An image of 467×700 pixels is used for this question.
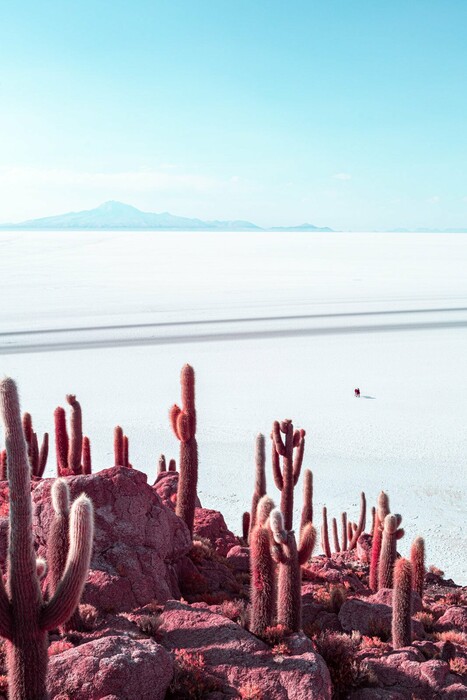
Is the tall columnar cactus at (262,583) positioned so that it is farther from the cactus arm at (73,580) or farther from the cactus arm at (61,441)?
the cactus arm at (61,441)

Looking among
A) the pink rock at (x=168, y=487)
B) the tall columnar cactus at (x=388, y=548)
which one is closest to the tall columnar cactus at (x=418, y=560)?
the tall columnar cactus at (x=388, y=548)

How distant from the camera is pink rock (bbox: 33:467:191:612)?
317 inches

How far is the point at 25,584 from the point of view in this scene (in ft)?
17.2

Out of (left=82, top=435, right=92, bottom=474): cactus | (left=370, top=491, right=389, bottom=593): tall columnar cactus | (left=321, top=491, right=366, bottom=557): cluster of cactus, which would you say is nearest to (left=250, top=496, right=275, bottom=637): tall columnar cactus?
(left=370, top=491, right=389, bottom=593): tall columnar cactus

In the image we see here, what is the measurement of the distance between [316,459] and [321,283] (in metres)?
58.6

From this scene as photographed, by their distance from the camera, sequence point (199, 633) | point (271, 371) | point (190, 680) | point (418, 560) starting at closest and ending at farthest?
1. point (190, 680)
2. point (199, 633)
3. point (418, 560)
4. point (271, 371)

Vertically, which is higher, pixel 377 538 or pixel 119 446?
pixel 119 446

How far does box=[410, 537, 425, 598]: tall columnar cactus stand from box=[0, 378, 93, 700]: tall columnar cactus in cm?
605

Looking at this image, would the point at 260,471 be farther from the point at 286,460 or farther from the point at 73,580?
the point at 73,580

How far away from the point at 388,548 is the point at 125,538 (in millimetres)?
4255

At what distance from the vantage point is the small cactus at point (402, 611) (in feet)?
25.5

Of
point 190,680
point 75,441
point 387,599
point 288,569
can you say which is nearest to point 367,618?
point 387,599

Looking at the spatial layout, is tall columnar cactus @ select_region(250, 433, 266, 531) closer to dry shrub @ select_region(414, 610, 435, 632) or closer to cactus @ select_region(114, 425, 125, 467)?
cactus @ select_region(114, 425, 125, 467)

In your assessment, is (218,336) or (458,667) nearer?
(458,667)
